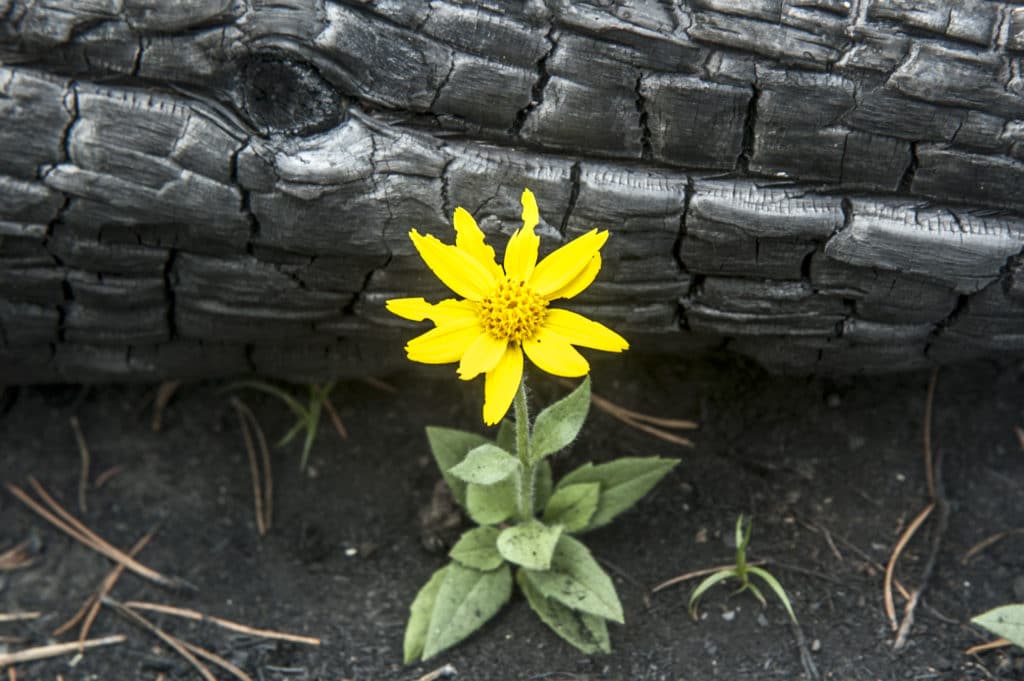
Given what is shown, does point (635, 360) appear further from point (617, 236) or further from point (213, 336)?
point (213, 336)

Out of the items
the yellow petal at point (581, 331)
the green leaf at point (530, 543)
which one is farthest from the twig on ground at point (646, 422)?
the yellow petal at point (581, 331)

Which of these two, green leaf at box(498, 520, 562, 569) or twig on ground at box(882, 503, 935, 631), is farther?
twig on ground at box(882, 503, 935, 631)

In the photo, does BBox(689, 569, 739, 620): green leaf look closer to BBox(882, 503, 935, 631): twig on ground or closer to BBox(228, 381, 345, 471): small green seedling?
BBox(882, 503, 935, 631): twig on ground

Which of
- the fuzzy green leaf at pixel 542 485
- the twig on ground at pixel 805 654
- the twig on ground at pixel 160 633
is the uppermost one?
the fuzzy green leaf at pixel 542 485

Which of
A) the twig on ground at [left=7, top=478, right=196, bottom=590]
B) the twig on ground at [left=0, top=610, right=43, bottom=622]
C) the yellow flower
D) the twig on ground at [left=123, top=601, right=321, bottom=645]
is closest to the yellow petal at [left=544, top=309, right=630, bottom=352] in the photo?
the yellow flower

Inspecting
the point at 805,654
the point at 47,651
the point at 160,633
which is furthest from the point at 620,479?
the point at 47,651

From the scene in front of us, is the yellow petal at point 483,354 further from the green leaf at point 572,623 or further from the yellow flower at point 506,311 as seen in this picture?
the green leaf at point 572,623
